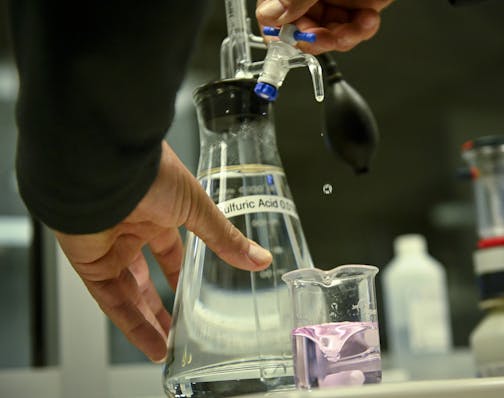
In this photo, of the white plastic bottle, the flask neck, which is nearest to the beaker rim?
the flask neck

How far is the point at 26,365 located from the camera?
126 cm

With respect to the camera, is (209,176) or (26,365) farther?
(26,365)

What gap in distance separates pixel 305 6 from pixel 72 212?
30 cm

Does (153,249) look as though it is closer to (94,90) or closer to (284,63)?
(284,63)

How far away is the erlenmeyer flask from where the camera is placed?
623 mm

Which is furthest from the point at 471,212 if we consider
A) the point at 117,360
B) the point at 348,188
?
the point at 117,360

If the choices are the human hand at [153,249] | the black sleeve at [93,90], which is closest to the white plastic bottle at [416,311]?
the human hand at [153,249]

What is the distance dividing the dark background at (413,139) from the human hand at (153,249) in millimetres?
759

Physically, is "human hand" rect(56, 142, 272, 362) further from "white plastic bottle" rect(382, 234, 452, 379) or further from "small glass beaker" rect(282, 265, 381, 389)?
"white plastic bottle" rect(382, 234, 452, 379)

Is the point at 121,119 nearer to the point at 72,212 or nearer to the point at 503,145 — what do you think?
the point at 72,212

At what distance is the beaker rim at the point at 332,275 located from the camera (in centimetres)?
58

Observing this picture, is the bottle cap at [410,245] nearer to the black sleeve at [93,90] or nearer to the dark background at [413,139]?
the dark background at [413,139]

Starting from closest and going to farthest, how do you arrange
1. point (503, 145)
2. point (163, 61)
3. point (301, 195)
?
1. point (163, 61)
2. point (503, 145)
3. point (301, 195)

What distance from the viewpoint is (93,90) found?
1.43 feet
